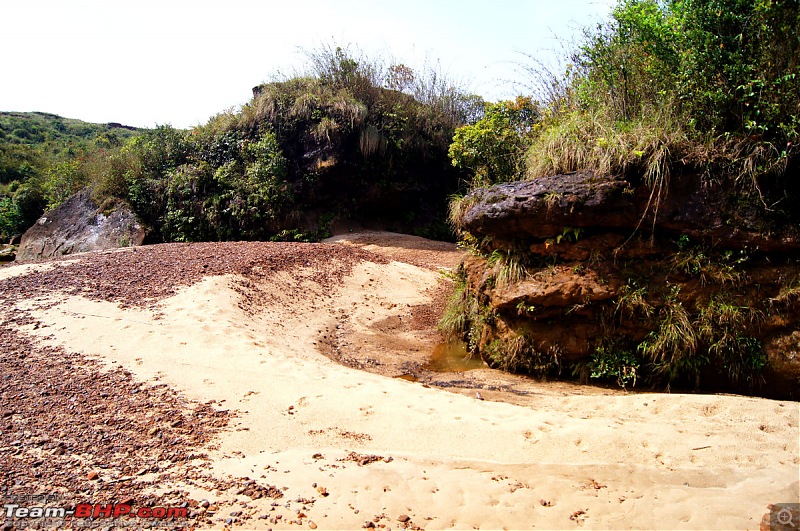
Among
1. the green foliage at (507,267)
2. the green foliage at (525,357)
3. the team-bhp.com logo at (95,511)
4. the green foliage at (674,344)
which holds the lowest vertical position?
the team-bhp.com logo at (95,511)

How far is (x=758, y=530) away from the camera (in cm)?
258

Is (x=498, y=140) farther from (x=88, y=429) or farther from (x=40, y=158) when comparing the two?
(x=40, y=158)

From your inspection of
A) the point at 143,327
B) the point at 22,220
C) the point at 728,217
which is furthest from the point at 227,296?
the point at 22,220

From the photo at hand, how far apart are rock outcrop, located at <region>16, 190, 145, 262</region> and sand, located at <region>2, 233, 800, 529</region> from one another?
708cm

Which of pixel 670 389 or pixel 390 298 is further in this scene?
pixel 390 298

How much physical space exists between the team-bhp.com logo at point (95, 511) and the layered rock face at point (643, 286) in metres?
3.80

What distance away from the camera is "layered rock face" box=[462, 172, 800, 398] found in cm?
479

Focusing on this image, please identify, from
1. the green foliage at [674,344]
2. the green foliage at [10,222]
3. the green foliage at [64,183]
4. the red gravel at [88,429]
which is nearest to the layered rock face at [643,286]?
the green foliage at [674,344]

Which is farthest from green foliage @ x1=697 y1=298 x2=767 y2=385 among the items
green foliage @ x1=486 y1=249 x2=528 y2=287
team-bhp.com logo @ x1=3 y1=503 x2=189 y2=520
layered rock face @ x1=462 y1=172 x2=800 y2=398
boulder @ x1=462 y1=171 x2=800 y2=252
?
team-bhp.com logo @ x1=3 y1=503 x2=189 y2=520

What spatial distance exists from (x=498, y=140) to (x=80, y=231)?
10712mm

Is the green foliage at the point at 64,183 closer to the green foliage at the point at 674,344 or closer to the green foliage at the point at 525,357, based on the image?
the green foliage at the point at 525,357

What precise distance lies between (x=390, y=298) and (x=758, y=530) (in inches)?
251

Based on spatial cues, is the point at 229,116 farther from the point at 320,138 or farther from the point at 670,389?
the point at 670,389

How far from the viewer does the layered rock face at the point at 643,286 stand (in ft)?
15.7
